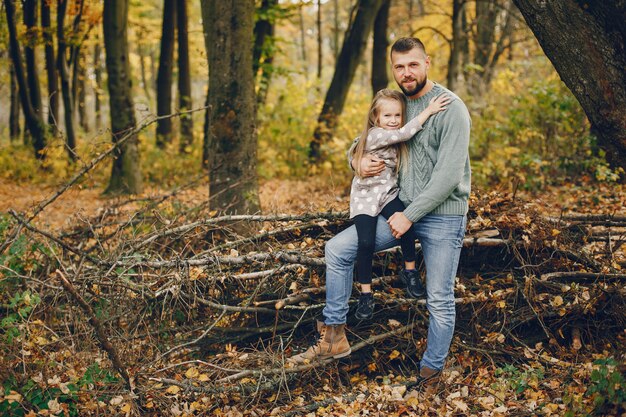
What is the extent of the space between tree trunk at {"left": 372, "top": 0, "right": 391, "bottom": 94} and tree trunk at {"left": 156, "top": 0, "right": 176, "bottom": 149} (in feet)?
18.8

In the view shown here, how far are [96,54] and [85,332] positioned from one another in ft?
77.0

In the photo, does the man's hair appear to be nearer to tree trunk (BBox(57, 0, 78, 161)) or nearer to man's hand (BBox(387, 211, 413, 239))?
man's hand (BBox(387, 211, 413, 239))

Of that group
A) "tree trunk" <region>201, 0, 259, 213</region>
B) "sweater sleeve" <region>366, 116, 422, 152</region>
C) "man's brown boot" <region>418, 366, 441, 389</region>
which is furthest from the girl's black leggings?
"tree trunk" <region>201, 0, 259, 213</region>

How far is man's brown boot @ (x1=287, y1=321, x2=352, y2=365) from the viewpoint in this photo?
161 inches

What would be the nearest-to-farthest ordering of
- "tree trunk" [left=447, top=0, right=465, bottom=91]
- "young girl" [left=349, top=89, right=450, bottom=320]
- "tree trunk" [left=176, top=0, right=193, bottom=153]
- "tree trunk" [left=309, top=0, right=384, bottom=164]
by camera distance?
"young girl" [left=349, top=89, right=450, bottom=320] → "tree trunk" [left=309, top=0, right=384, bottom=164] → "tree trunk" [left=447, top=0, right=465, bottom=91] → "tree trunk" [left=176, top=0, right=193, bottom=153]

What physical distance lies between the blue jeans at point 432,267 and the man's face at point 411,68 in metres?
0.91

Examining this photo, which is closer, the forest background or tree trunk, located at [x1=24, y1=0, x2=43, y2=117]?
the forest background

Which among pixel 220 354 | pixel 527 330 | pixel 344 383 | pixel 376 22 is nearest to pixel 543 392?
pixel 527 330

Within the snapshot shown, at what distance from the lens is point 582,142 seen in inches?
390

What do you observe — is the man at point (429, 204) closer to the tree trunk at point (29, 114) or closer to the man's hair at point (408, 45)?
the man's hair at point (408, 45)

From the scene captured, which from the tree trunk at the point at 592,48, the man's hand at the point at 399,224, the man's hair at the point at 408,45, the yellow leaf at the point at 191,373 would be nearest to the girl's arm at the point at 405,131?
the man's hair at the point at 408,45

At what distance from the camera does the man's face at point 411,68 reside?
145 inches

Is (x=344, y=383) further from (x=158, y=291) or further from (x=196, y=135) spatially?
(x=196, y=135)

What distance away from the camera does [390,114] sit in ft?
12.8
